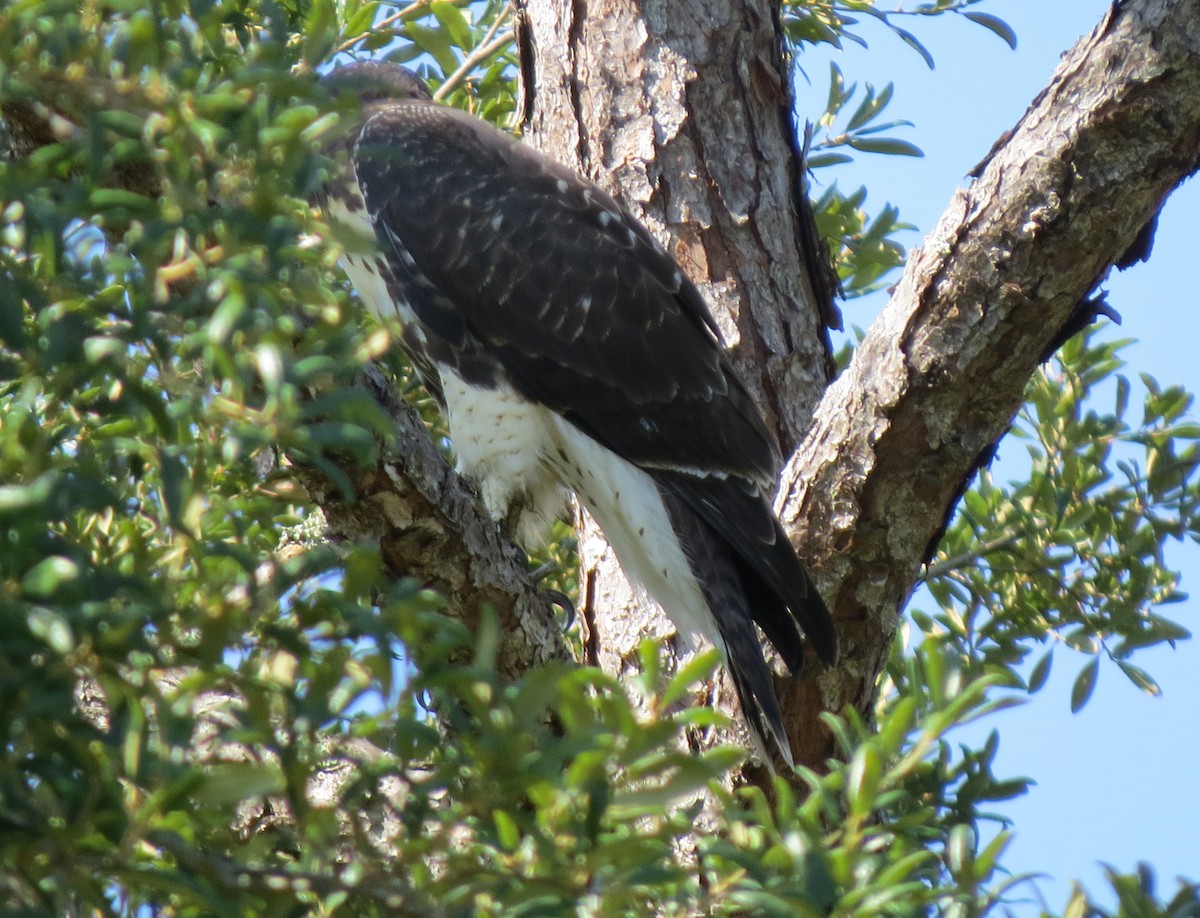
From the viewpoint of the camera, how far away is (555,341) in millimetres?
3439

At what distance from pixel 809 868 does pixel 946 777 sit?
0.98 meters

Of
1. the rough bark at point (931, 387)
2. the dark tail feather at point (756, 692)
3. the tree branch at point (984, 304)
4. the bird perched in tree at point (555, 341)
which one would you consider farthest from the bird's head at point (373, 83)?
the dark tail feather at point (756, 692)

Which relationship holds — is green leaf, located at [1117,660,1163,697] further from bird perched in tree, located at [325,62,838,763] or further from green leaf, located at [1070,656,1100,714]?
bird perched in tree, located at [325,62,838,763]

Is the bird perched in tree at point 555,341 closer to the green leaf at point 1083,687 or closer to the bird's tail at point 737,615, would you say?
the bird's tail at point 737,615

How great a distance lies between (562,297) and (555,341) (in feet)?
0.40

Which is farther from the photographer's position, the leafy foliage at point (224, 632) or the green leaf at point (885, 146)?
the green leaf at point (885, 146)

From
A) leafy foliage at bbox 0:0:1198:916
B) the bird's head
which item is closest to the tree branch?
the bird's head

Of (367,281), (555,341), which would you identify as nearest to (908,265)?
(555,341)

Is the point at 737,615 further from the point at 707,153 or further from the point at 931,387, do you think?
the point at 707,153

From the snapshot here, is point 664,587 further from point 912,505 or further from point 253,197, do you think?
point 253,197

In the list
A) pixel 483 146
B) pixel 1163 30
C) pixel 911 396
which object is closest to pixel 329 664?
pixel 911 396

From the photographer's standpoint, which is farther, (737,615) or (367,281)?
(367,281)

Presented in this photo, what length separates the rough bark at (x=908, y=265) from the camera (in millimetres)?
2541

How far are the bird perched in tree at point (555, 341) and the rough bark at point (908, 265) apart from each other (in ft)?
0.60
